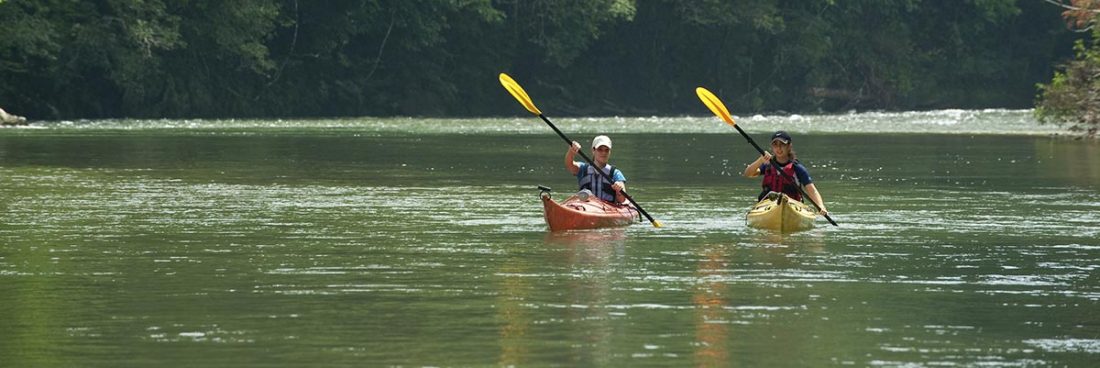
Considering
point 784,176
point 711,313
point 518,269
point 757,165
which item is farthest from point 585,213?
point 711,313

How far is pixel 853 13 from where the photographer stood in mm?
82750

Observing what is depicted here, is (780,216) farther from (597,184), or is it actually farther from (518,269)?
(518,269)

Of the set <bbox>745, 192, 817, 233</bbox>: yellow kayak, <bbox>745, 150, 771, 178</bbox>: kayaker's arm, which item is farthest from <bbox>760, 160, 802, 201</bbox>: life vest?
<bbox>745, 192, 817, 233</bbox>: yellow kayak

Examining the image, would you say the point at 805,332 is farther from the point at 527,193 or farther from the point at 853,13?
the point at 853,13

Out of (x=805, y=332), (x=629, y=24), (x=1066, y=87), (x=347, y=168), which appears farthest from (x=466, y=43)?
(x=805, y=332)

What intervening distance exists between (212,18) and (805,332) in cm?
5129

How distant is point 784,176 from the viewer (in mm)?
20953

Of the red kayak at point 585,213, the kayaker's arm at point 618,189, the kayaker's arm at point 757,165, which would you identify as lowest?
the red kayak at point 585,213

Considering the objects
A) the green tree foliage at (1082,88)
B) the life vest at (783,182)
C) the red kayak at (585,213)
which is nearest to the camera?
the red kayak at (585,213)

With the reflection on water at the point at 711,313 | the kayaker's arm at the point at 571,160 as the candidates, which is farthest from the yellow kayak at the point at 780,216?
the reflection on water at the point at 711,313

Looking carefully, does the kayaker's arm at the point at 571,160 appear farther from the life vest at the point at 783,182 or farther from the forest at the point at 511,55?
the forest at the point at 511,55

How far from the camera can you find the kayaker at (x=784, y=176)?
20672 millimetres

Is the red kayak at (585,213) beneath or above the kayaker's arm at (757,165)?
beneath

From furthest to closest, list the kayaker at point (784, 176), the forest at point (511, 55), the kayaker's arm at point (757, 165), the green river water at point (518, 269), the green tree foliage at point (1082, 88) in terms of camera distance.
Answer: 1. the forest at point (511, 55)
2. the green tree foliage at point (1082, 88)
3. the kayaker at point (784, 176)
4. the kayaker's arm at point (757, 165)
5. the green river water at point (518, 269)
